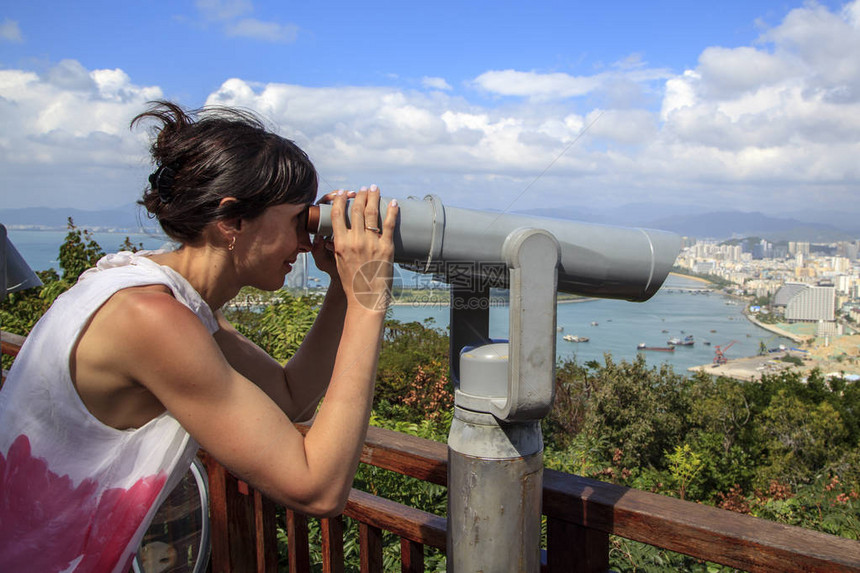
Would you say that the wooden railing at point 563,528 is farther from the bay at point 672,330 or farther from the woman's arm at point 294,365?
the bay at point 672,330

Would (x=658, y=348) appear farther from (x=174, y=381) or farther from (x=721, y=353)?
(x=174, y=381)

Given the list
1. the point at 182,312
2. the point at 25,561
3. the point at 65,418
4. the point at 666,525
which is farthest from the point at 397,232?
the point at 25,561

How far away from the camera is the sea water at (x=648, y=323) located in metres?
5.17

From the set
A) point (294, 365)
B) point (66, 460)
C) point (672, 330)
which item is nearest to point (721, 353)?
point (672, 330)

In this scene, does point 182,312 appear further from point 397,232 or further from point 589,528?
point 589,528

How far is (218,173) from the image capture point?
1.11m

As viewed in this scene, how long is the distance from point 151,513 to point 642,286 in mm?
1024

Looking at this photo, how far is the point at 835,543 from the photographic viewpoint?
3.35ft

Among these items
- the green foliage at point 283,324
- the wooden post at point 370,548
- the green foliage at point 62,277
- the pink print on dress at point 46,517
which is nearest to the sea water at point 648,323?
the green foliage at point 62,277

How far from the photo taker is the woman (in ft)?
3.21

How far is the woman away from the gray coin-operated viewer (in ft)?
0.29

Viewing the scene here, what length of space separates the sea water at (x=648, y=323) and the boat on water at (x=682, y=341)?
0.64ft

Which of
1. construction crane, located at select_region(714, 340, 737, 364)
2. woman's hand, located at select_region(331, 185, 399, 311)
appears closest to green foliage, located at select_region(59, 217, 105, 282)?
woman's hand, located at select_region(331, 185, 399, 311)

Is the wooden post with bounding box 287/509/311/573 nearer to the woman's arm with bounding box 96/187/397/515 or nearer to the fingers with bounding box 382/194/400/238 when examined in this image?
the woman's arm with bounding box 96/187/397/515
